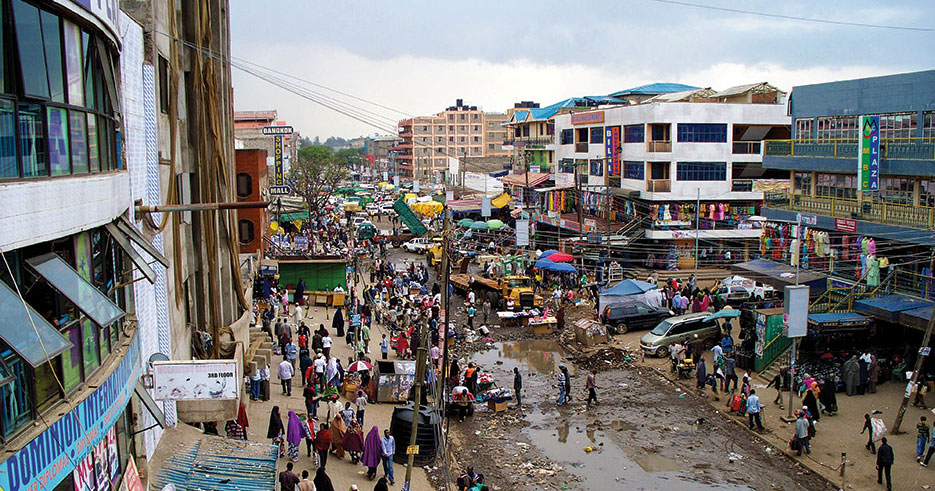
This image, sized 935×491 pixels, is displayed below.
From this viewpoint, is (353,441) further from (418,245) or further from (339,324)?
(418,245)

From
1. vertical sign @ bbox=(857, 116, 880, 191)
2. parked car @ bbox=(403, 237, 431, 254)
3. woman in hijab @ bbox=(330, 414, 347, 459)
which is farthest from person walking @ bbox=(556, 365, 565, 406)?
parked car @ bbox=(403, 237, 431, 254)

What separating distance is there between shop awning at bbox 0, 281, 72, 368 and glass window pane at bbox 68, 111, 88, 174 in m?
2.30

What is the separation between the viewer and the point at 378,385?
915 inches

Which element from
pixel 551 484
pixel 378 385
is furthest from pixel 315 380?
pixel 551 484

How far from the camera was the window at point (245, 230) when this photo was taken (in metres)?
33.6

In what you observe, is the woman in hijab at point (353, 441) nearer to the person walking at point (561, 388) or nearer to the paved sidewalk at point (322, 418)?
the paved sidewalk at point (322, 418)

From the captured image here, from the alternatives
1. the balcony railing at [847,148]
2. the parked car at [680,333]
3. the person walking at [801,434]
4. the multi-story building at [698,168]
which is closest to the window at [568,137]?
the multi-story building at [698,168]

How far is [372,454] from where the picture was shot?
17.6m

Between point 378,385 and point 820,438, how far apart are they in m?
12.0

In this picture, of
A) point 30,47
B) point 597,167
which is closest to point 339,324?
point 30,47

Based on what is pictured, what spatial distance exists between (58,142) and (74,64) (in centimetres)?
103

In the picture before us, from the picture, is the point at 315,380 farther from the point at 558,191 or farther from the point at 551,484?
the point at 558,191

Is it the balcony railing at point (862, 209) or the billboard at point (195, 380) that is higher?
the balcony railing at point (862, 209)

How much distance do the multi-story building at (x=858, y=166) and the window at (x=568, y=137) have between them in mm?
26444
